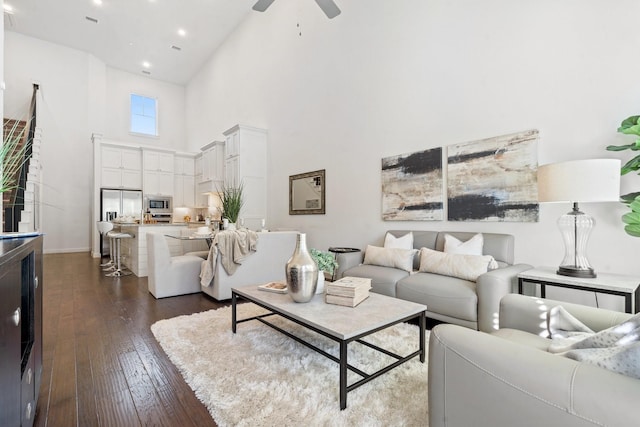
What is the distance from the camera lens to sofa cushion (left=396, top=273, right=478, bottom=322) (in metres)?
2.44

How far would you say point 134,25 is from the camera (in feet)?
23.7

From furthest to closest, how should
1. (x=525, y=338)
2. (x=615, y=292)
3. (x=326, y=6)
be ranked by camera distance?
(x=326, y=6), (x=615, y=292), (x=525, y=338)

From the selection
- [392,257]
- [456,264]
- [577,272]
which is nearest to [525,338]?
[577,272]

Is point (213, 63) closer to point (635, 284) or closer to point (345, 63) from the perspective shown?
point (345, 63)

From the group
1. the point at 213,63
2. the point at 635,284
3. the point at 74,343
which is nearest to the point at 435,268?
the point at 635,284

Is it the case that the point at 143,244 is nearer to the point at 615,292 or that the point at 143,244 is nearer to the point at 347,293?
the point at 347,293

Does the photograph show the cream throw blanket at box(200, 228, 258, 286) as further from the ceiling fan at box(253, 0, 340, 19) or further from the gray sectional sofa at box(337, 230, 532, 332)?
the ceiling fan at box(253, 0, 340, 19)

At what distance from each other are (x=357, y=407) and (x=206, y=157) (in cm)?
749

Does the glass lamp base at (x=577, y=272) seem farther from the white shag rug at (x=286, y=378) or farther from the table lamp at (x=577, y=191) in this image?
the white shag rug at (x=286, y=378)

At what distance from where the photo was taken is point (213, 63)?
28.0ft

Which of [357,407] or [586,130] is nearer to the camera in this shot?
[357,407]

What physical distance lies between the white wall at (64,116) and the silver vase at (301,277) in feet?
27.2

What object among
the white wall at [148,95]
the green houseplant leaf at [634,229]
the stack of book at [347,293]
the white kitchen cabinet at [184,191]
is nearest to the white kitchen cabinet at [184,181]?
the white kitchen cabinet at [184,191]

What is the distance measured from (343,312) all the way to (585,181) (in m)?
1.90
